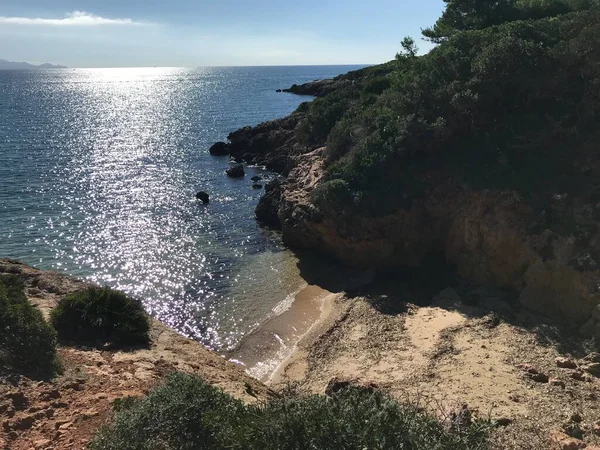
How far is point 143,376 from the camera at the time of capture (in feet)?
38.5

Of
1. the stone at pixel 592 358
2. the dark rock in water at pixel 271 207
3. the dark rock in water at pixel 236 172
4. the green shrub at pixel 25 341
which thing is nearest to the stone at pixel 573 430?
the stone at pixel 592 358

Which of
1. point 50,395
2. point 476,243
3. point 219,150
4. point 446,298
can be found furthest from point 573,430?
point 219,150

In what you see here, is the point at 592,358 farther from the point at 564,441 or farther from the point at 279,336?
the point at 279,336

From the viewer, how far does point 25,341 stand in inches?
450

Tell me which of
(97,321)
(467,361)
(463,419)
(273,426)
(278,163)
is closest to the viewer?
(273,426)

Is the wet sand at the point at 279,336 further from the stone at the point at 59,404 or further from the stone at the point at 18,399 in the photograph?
the stone at the point at 18,399

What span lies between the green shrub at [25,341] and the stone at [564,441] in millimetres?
11719

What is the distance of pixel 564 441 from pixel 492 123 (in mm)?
16482

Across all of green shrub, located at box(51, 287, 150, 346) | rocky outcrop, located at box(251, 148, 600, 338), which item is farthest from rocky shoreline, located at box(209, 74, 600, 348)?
green shrub, located at box(51, 287, 150, 346)

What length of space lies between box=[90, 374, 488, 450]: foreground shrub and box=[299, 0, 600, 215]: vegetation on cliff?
583 inches

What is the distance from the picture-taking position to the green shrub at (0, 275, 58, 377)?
1102 cm

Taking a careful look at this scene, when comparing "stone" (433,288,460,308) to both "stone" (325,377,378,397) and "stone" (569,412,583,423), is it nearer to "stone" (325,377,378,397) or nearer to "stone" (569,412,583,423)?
"stone" (325,377,378,397)

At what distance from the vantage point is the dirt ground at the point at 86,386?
9.04 m

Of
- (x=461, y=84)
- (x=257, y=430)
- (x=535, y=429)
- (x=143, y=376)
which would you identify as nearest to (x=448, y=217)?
(x=461, y=84)
